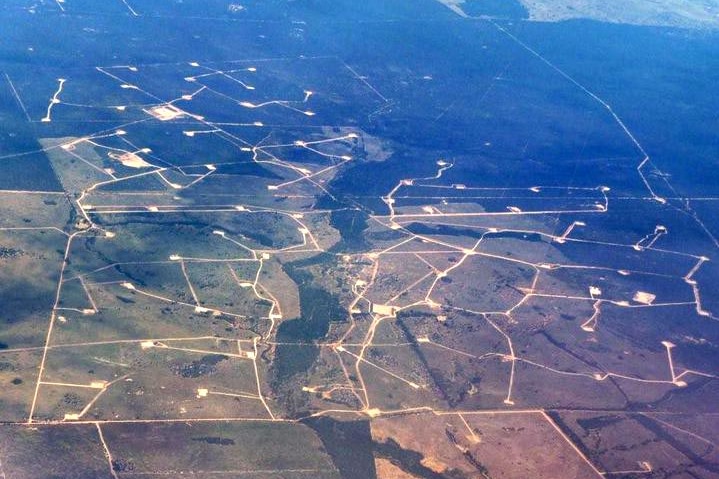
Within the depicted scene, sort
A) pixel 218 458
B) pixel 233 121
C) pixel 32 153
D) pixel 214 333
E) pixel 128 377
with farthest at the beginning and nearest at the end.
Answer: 1. pixel 233 121
2. pixel 32 153
3. pixel 214 333
4. pixel 128 377
5. pixel 218 458

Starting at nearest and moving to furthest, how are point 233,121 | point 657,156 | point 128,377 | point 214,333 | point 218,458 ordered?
point 218,458 < point 128,377 < point 214,333 < point 233,121 < point 657,156

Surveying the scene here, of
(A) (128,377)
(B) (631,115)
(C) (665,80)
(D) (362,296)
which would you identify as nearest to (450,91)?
(B) (631,115)

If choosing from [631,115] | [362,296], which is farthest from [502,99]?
[362,296]

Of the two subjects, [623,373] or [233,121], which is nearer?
[623,373]

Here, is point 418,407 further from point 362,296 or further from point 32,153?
point 32,153

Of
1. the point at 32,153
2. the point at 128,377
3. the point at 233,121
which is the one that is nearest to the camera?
the point at 128,377

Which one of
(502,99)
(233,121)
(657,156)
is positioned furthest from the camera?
(502,99)

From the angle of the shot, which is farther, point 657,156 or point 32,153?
point 657,156

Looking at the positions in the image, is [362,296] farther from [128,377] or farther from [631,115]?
[631,115]

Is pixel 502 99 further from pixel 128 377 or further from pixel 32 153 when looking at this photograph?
pixel 128 377
